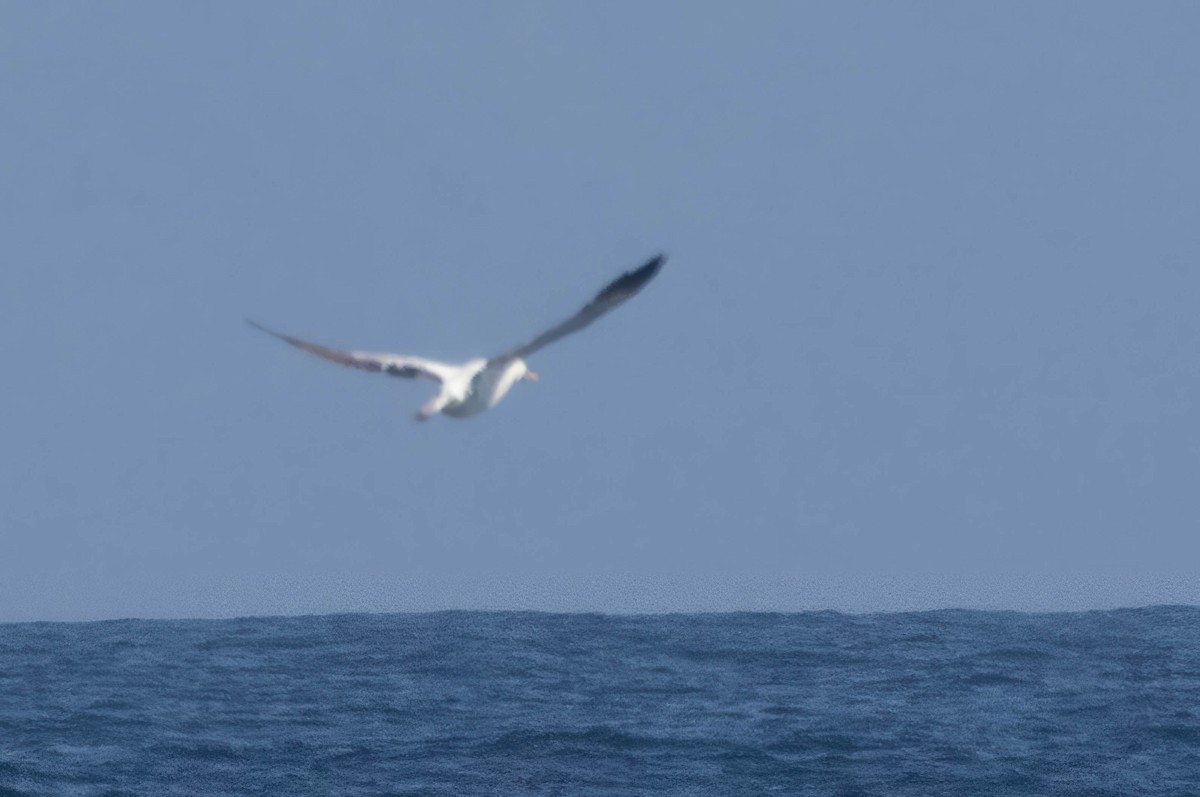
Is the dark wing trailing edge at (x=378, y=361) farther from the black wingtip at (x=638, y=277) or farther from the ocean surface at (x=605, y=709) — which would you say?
the ocean surface at (x=605, y=709)

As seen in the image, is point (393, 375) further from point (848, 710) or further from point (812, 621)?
point (812, 621)

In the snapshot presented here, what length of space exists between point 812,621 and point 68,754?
27.6m

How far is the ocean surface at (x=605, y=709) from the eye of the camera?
2661 cm

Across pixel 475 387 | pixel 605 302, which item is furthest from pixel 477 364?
pixel 605 302

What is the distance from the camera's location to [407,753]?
28.6m

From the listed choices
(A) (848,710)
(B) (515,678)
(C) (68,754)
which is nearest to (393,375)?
(C) (68,754)

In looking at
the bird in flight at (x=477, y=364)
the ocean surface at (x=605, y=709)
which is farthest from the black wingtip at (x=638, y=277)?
the ocean surface at (x=605, y=709)

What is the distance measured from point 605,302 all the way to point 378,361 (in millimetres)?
2591

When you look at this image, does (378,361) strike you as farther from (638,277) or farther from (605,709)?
(605,709)

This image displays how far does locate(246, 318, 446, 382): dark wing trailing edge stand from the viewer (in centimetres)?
1440

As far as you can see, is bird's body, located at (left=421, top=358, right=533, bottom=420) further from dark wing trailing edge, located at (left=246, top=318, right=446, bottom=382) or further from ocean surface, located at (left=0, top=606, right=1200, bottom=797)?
ocean surface, located at (left=0, top=606, right=1200, bottom=797)

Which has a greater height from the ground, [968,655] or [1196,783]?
[968,655]

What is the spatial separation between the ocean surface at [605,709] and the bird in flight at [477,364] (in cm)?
1261

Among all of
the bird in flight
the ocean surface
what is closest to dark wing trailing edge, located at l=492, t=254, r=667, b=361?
the bird in flight
